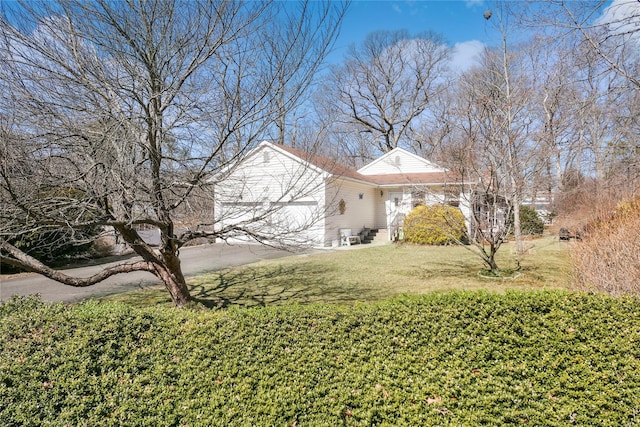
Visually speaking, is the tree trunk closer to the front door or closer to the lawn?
the lawn

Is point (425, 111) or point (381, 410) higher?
point (425, 111)

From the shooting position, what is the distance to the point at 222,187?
5.41 metres

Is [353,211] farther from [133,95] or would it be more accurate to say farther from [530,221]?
[133,95]

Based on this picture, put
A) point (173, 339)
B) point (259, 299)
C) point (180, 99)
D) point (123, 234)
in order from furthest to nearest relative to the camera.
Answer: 1. point (259, 299)
2. point (123, 234)
3. point (180, 99)
4. point (173, 339)

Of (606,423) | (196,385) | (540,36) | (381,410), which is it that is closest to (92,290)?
(196,385)

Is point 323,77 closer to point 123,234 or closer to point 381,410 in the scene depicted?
point 123,234

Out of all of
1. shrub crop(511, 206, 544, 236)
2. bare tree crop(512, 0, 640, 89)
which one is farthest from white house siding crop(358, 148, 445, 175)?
bare tree crop(512, 0, 640, 89)

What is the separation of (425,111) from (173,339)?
98.1ft

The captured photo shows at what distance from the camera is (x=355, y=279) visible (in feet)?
29.1

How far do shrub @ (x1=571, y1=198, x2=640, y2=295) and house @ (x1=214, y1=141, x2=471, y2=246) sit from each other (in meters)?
3.14

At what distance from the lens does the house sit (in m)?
5.27

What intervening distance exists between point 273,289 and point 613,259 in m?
6.25

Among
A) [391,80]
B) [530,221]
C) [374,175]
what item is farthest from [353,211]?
[391,80]

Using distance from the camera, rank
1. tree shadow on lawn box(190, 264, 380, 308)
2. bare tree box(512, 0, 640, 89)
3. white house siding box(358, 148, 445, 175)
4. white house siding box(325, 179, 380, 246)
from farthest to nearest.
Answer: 1. white house siding box(358, 148, 445, 175)
2. white house siding box(325, 179, 380, 246)
3. tree shadow on lawn box(190, 264, 380, 308)
4. bare tree box(512, 0, 640, 89)
